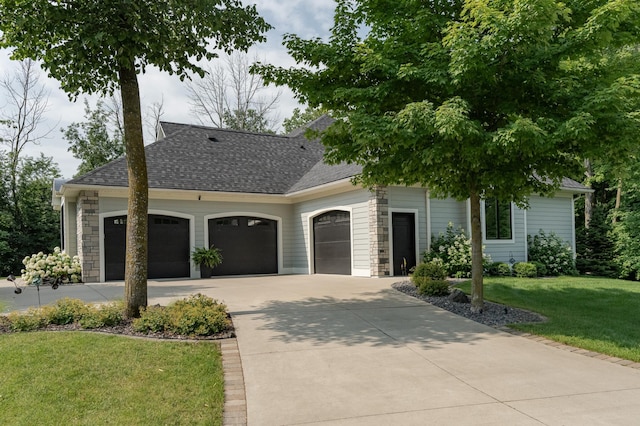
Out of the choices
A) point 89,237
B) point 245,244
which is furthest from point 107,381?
point 245,244

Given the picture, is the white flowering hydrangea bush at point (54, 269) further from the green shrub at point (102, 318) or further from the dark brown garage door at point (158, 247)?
the green shrub at point (102, 318)

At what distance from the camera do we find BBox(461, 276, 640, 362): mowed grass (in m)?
6.04

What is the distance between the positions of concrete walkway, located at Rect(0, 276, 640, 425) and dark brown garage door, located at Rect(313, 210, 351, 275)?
253 inches

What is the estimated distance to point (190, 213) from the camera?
1509cm

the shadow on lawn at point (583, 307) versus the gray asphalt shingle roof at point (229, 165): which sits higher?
the gray asphalt shingle roof at point (229, 165)

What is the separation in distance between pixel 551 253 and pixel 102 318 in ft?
49.0

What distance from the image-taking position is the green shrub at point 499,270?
14.0 meters

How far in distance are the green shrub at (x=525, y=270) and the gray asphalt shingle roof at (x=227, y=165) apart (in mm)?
6253

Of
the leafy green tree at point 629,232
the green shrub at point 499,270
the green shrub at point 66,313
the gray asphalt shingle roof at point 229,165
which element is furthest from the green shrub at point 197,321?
the leafy green tree at point 629,232

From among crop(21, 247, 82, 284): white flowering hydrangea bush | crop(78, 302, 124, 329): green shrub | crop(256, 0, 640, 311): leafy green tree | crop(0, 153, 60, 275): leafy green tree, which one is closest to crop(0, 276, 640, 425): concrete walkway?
crop(78, 302, 124, 329): green shrub

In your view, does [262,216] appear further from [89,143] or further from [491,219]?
[89,143]

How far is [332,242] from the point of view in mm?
15086

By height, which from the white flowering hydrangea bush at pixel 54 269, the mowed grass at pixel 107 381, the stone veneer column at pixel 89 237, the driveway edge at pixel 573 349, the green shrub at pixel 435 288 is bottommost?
the driveway edge at pixel 573 349

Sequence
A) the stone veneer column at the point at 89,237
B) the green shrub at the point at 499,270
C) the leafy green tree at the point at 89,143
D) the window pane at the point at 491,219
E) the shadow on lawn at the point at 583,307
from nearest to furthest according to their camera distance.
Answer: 1. the shadow on lawn at the point at 583,307
2. the stone veneer column at the point at 89,237
3. the green shrub at the point at 499,270
4. the window pane at the point at 491,219
5. the leafy green tree at the point at 89,143
